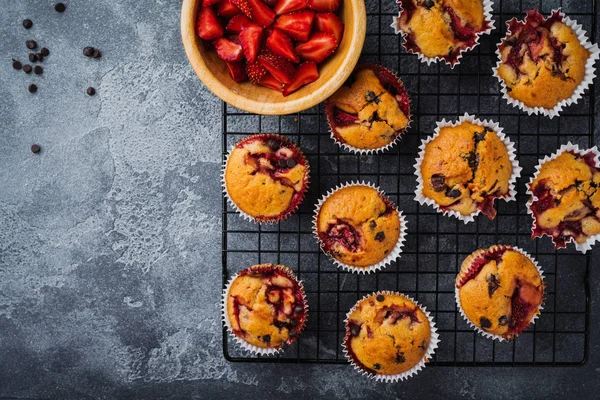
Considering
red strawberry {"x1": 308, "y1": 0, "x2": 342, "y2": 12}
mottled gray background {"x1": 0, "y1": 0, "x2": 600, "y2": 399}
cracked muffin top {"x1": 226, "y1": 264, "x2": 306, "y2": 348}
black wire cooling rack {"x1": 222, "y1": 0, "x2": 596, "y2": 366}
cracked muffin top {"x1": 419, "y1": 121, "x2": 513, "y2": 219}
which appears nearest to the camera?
red strawberry {"x1": 308, "y1": 0, "x2": 342, "y2": 12}

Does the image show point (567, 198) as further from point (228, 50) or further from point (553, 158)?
point (228, 50)

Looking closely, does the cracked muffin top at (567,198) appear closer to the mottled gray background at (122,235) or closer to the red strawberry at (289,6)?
the mottled gray background at (122,235)

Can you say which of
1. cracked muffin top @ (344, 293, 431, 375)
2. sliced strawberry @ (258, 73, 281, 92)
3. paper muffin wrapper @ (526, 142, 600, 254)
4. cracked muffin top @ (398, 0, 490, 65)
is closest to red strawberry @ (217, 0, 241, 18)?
sliced strawberry @ (258, 73, 281, 92)

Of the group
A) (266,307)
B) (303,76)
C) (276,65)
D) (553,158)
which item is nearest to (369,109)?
(303,76)

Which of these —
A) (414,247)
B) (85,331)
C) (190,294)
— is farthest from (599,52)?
(85,331)

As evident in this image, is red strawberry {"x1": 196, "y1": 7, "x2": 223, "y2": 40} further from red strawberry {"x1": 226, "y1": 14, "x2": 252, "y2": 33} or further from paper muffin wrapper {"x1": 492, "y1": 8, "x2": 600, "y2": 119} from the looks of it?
paper muffin wrapper {"x1": 492, "y1": 8, "x2": 600, "y2": 119}
